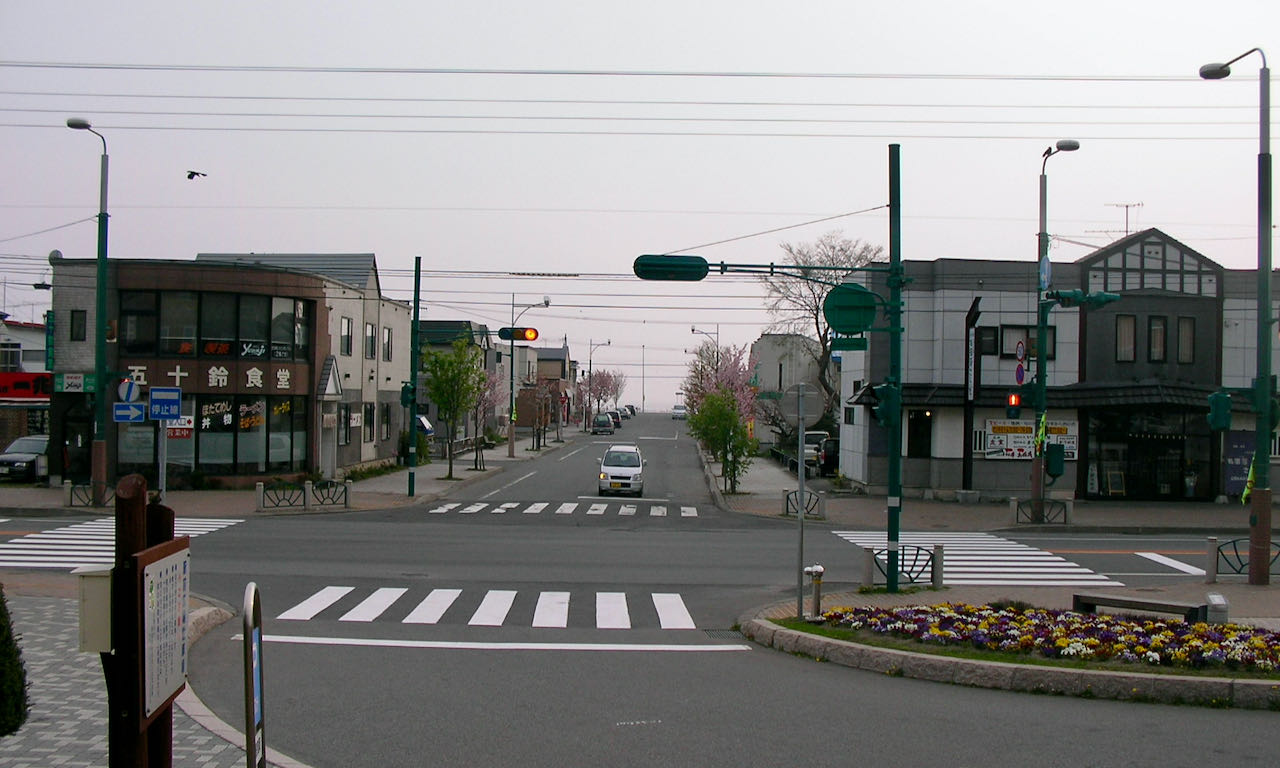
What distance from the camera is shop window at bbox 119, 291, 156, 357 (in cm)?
3259

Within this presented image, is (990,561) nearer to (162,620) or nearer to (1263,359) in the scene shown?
(1263,359)

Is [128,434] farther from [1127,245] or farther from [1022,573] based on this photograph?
[1127,245]

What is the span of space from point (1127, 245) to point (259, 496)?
27.9 meters

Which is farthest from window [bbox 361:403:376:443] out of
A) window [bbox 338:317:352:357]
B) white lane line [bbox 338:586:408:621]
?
white lane line [bbox 338:586:408:621]

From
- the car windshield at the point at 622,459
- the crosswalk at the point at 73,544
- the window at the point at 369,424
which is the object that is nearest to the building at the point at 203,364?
the window at the point at 369,424

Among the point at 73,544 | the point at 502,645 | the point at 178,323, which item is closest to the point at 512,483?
the point at 178,323

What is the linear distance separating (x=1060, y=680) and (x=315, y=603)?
34.7 feet

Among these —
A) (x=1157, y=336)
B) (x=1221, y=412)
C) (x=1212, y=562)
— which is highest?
(x=1157, y=336)

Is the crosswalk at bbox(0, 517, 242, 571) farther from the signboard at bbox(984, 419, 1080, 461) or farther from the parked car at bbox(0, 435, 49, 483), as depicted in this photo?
the signboard at bbox(984, 419, 1080, 461)

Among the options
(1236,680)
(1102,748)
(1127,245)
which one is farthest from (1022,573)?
(1127,245)

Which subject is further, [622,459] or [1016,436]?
[622,459]

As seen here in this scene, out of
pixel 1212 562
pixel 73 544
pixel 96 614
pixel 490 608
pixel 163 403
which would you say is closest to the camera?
pixel 96 614

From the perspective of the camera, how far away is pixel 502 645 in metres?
13.2

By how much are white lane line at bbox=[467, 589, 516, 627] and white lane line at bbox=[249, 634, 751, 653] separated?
1491 millimetres
